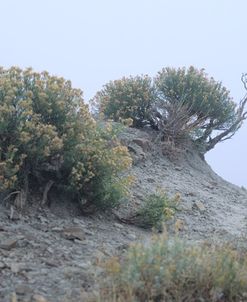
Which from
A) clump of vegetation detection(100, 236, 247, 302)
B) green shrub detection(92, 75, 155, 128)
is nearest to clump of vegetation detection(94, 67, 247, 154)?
green shrub detection(92, 75, 155, 128)

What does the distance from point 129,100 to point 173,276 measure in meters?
8.88

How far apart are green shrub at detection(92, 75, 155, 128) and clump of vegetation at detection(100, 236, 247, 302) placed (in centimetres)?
832

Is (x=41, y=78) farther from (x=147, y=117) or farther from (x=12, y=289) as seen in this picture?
(x=147, y=117)

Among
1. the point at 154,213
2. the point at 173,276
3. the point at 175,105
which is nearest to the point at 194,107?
the point at 175,105

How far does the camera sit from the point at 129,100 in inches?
484

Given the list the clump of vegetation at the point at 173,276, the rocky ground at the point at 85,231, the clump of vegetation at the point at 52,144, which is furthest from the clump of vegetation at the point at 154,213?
the clump of vegetation at the point at 173,276

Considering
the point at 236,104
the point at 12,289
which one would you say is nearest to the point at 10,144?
the point at 12,289

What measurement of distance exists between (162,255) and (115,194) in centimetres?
277

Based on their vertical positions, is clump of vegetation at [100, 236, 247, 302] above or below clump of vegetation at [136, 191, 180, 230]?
below

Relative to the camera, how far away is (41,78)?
661 cm

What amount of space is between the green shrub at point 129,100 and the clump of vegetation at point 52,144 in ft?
17.8

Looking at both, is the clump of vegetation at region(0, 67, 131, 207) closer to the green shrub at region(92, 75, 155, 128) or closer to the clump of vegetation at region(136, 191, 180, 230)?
the clump of vegetation at region(136, 191, 180, 230)

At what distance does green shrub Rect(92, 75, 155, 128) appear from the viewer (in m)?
12.2

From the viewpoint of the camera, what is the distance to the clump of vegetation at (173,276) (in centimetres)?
358
